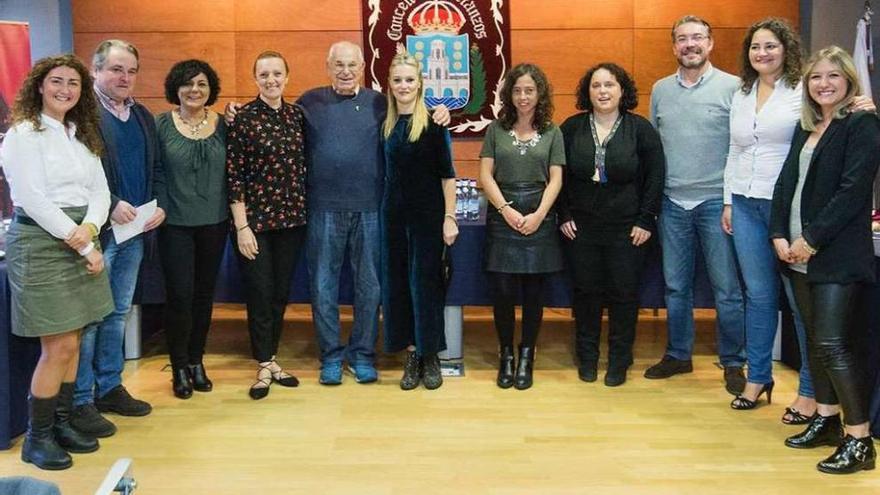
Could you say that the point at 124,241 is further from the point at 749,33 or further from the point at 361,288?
the point at 749,33

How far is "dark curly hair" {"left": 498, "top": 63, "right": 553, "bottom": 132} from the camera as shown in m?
3.97

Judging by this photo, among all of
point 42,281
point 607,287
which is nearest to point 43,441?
point 42,281

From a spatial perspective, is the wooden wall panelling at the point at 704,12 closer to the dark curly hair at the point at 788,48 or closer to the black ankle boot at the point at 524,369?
the dark curly hair at the point at 788,48

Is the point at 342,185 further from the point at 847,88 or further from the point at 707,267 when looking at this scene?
the point at 847,88

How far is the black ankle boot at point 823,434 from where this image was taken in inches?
130

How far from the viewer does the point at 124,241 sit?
11.8 ft

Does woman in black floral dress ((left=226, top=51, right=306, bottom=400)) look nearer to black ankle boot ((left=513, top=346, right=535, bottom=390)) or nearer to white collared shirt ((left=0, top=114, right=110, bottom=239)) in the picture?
white collared shirt ((left=0, top=114, right=110, bottom=239))

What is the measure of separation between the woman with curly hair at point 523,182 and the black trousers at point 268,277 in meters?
0.88

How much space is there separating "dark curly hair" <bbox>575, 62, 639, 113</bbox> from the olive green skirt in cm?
221

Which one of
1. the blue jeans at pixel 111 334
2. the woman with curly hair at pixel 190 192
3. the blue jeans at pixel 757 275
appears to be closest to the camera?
the blue jeans at pixel 111 334

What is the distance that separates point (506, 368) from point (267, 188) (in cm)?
135

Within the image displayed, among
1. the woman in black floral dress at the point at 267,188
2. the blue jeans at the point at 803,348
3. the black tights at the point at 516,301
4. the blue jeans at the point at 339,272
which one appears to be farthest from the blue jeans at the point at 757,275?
the woman in black floral dress at the point at 267,188

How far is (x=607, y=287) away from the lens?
163 inches

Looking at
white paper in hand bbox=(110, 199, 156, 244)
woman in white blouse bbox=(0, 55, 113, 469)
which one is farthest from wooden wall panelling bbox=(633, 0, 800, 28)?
woman in white blouse bbox=(0, 55, 113, 469)
